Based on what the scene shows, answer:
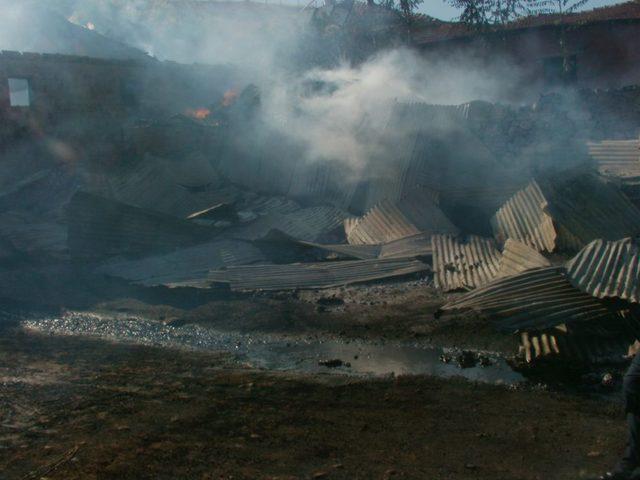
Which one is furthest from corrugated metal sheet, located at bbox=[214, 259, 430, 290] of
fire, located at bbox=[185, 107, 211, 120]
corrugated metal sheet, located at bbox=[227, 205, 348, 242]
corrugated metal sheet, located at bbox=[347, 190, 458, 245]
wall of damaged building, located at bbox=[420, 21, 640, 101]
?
wall of damaged building, located at bbox=[420, 21, 640, 101]

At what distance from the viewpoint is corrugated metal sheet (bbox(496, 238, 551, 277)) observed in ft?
24.7

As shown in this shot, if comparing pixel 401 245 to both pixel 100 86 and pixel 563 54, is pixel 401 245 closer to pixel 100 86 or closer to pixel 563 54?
pixel 100 86

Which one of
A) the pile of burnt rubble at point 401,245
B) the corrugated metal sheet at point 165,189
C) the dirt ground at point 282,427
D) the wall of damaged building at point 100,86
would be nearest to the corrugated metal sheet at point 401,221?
the pile of burnt rubble at point 401,245

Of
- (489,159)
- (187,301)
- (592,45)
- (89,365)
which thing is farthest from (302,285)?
(592,45)

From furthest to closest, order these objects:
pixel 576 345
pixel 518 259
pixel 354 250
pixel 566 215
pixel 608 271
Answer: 1. pixel 354 250
2. pixel 566 215
3. pixel 518 259
4. pixel 608 271
5. pixel 576 345

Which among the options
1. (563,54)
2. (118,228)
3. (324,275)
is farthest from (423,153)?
(563,54)

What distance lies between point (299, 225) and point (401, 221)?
187cm

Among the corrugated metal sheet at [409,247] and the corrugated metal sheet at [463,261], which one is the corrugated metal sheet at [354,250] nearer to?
the corrugated metal sheet at [409,247]

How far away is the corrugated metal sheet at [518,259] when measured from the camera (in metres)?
7.54

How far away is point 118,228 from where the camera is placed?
10.9 meters

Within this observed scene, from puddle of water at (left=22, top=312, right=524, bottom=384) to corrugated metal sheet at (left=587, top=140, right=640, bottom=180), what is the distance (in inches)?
188

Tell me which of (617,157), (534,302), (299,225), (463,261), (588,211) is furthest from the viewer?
(299,225)

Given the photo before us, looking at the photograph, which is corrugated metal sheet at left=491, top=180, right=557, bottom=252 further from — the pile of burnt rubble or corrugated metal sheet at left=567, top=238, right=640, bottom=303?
corrugated metal sheet at left=567, top=238, right=640, bottom=303

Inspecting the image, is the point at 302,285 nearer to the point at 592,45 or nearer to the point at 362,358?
the point at 362,358
